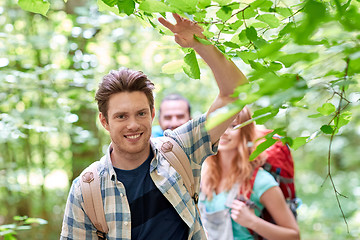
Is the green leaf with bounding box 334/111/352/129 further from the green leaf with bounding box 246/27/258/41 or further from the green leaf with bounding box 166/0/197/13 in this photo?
the green leaf with bounding box 166/0/197/13

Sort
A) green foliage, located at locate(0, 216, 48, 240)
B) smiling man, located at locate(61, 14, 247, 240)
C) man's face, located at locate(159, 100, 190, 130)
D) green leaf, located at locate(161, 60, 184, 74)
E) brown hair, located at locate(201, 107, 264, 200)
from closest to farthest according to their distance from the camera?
green leaf, located at locate(161, 60, 184, 74), smiling man, located at locate(61, 14, 247, 240), green foliage, located at locate(0, 216, 48, 240), brown hair, located at locate(201, 107, 264, 200), man's face, located at locate(159, 100, 190, 130)

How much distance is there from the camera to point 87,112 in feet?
17.9

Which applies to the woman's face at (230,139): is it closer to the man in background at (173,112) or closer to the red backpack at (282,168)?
the red backpack at (282,168)

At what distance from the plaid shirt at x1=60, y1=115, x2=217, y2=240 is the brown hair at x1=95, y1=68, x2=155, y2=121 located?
328mm

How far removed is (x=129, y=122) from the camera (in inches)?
86.4

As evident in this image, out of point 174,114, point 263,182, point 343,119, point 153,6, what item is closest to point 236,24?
point 153,6

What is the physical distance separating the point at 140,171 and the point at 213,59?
2.57 feet

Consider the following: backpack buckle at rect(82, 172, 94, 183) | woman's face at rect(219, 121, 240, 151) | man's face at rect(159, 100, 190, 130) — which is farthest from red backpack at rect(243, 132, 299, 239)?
backpack buckle at rect(82, 172, 94, 183)

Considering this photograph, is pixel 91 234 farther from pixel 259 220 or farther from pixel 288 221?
pixel 288 221

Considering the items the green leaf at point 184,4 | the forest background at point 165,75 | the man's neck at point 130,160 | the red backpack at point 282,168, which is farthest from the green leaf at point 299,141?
the red backpack at point 282,168

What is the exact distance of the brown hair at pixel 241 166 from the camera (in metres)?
3.26

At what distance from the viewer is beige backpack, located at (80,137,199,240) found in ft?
6.97

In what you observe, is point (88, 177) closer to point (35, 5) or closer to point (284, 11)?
point (35, 5)

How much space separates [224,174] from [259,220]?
0.55 meters
